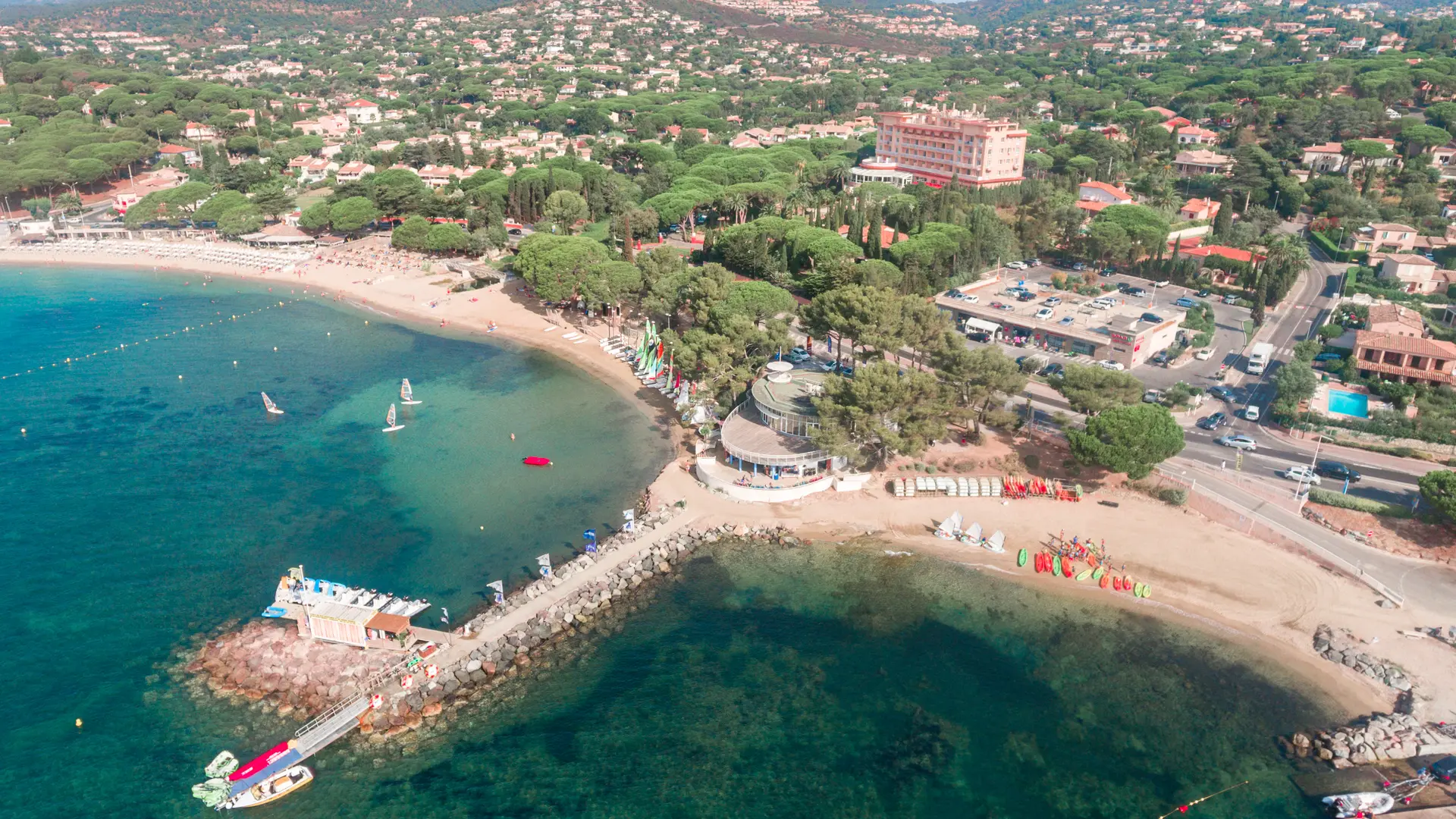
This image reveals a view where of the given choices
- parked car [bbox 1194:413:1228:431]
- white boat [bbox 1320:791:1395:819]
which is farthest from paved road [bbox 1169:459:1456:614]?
white boat [bbox 1320:791:1395:819]

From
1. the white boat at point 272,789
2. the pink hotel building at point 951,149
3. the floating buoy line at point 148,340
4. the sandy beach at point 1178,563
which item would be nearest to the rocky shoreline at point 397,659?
the white boat at point 272,789

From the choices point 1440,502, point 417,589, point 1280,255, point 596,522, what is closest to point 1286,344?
point 1280,255

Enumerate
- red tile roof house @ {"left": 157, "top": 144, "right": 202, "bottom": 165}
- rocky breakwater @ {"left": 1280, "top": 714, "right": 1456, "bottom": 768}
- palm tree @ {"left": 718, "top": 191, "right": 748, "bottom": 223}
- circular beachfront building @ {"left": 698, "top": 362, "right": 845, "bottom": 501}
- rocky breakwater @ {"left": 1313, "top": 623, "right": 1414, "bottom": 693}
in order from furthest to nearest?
1. red tile roof house @ {"left": 157, "top": 144, "right": 202, "bottom": 165}
2. palm tree @ {"left": 718, "top": 191, "right": 748, "bottom": 223}
3. circular beachfront building @ {"left": 698, "top": 362, "right": 845, "bottom": 501}
4. rocky breakwater @ {"left": 1313, "top": 623, "right": 1414, "bottom": 693}
5. rocky breakwater @ {"left": 1280, "top": 714, "right": 1456, "bottom": 768}

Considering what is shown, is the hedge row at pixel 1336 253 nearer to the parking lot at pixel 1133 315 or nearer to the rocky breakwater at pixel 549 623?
the parking lot at pixel 1133 315

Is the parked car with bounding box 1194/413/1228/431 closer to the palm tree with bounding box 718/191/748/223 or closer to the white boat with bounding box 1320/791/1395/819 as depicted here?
the white boat with bounding box 1320/791/1395/819

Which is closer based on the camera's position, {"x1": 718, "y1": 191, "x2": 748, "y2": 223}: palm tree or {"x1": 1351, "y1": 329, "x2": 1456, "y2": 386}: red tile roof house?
{"x1": 1351, "y1": 329, "x2": 1456, "y2": 386}: red tile roof house

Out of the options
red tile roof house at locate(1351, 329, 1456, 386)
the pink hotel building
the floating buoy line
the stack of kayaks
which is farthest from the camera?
the pink hotel building
